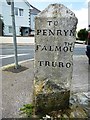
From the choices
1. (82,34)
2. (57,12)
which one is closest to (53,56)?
(57,12)

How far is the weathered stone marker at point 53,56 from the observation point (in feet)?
13.6

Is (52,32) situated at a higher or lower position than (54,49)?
higher

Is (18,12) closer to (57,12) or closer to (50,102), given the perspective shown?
(57,12)

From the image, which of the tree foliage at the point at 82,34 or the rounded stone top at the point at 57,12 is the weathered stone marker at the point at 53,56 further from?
the tree foliage at the point at 82,34

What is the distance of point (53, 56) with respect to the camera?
4.24m

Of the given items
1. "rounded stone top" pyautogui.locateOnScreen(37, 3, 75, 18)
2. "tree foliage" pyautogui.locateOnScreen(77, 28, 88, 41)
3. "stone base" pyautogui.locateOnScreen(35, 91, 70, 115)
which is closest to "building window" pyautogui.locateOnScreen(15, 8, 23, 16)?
"tree foliage" pyautogui.locateOnScreen(77, 28, 88, 41)

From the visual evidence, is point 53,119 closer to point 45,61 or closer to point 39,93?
point 39,93

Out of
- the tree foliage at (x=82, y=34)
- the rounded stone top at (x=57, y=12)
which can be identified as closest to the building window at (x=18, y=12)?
the tree foliage at (x=82, y=34)

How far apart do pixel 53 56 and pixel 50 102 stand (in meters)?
0.77

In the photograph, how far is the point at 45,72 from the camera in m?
4.27

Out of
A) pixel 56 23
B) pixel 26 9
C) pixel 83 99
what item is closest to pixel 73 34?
pixel 56 23

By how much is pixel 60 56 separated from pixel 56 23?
0.55 metres

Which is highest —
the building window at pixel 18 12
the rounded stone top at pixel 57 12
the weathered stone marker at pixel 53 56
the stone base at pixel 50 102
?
the building window at pixel 18 12

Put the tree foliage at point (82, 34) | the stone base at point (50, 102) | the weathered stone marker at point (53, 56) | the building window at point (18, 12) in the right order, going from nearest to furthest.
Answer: the weathered stone marker at point (53, 56), the stone base at point (50, 102), the tree foliage at point (82, 34), the building window at point (18, 12)
